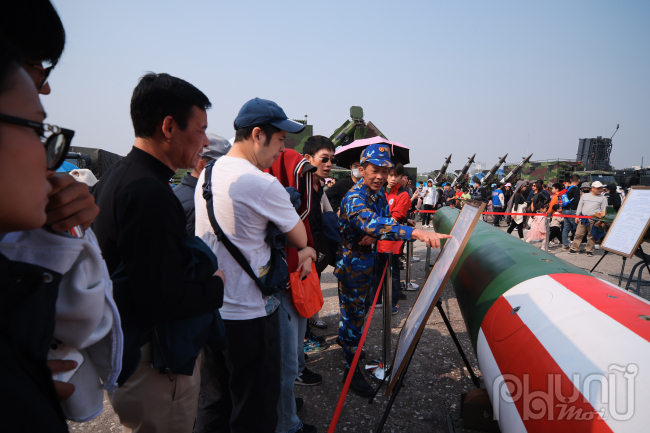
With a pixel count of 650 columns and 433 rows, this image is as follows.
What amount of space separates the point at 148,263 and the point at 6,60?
714 millimetres

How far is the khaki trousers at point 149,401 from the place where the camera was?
125cm

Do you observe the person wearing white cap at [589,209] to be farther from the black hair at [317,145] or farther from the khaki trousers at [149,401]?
the khaki trousers at [149,401]

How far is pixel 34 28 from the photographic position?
78 cm

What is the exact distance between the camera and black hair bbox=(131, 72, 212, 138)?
132 centimetres

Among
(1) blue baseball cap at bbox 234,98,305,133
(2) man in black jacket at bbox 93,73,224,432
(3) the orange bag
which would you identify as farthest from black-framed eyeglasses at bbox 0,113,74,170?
(3) the orange bag

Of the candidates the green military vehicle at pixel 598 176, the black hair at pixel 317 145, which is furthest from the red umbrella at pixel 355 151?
the green military vehicle at pixel 598 176

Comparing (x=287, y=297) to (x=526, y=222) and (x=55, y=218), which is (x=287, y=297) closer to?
(x=55, y=218)

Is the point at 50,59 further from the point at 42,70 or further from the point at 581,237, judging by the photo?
the point at 581,237

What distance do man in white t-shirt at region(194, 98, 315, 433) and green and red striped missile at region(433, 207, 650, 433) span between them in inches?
48.3

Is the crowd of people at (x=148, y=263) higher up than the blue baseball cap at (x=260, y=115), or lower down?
lower down

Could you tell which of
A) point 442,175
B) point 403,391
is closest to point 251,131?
point 403,391

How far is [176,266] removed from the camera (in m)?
1.20

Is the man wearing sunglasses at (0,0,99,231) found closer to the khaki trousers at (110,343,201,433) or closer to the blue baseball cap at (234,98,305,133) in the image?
the khaki trousers at (110,343,201,433)

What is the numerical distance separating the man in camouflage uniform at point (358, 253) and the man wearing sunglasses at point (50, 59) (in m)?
2.26
